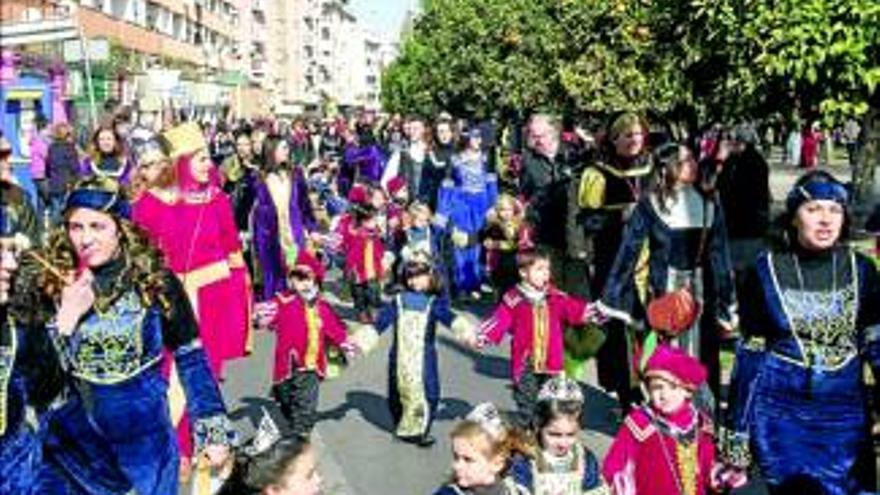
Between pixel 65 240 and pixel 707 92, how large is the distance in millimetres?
10655

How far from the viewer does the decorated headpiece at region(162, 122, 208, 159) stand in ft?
31.8

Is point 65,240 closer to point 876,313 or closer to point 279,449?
point 279,449

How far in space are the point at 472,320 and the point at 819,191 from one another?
30.6 feet

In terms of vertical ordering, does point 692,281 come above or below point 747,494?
above

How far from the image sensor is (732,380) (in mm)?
6547

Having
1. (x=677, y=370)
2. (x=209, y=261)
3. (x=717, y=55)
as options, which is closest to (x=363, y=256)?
(x=717, y=55)

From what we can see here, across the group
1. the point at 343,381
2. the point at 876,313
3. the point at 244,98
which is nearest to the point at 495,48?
the point at 343,381

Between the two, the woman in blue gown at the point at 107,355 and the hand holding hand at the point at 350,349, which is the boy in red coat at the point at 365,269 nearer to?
the hand holding hand at the point at 350,349

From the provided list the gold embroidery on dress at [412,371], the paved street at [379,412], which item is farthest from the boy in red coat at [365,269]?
the gold embroidery on dress at [412,371]

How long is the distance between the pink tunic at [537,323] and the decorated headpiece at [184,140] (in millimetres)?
2149

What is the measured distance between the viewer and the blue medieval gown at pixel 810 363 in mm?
6262

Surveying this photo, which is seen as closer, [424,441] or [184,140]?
[184,140]

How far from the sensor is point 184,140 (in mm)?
9766

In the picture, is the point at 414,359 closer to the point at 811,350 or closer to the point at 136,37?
the point at 811,350
